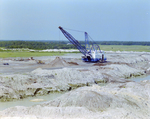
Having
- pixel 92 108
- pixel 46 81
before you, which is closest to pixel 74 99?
pixel 92 108

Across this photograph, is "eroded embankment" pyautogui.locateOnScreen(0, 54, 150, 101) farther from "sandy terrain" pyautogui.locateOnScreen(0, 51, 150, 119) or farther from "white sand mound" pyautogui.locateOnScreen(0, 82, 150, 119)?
"white sand mound" pyautogui.locateOnScreen(0, 82, 150, 119)

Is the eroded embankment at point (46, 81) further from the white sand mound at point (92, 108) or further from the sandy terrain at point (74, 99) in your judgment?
the white sand mound at point (92, 108)

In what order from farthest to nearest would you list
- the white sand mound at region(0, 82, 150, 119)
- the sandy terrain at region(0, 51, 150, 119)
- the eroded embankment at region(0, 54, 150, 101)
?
the eroded embankment at region(0, 54, 150, 101), the sandy terrain at region(0, 51, 150, 119), the white sand mound at region(0, 82, 150, 119)

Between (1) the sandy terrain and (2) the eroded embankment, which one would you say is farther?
(2) the eroded embankment

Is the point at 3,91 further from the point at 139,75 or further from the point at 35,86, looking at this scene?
the point at 139,75

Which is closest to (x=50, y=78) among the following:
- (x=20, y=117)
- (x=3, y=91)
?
(x=3, y=91)

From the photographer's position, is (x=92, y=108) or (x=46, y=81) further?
(x=46, y=81)

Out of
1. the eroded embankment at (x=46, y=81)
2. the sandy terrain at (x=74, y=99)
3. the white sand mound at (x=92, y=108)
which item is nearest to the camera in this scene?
the white sand mound at (x=92, y=108)

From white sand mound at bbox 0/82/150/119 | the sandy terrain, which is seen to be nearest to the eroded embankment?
the sandy terrain

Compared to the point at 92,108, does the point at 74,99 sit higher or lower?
higher

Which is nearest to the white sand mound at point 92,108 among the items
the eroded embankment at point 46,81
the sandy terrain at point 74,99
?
the sandy terrain at point 74,99

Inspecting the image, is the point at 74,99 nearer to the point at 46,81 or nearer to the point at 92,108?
the point at 92,108

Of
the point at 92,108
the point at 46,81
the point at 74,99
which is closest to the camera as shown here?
the point at 92,108

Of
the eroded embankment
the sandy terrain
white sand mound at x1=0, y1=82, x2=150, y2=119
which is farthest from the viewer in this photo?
the eroded embankment
